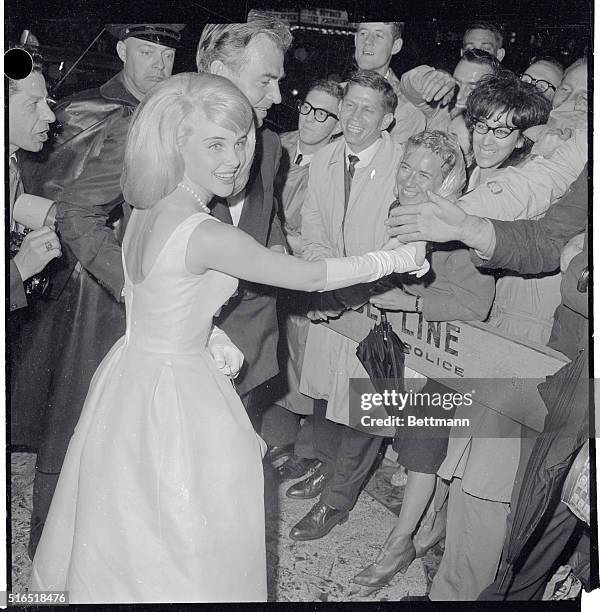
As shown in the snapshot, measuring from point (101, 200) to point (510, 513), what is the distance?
1.44m

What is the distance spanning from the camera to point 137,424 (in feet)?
6.15

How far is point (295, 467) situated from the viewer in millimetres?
2316

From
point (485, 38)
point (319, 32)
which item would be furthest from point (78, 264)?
point (485, 38)

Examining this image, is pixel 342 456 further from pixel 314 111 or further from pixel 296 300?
pixel 314 111

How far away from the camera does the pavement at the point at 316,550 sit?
223cm

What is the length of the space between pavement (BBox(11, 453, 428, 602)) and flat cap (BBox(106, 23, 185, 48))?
1.24 meters

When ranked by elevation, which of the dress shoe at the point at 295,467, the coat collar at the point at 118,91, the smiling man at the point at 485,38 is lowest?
the dress shoe at the point at 295,467

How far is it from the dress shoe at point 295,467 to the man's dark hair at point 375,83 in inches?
42.2

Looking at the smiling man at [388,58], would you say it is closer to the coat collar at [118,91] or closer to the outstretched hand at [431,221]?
the outstretched hand at [431,221]

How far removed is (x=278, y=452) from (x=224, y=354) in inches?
19.8

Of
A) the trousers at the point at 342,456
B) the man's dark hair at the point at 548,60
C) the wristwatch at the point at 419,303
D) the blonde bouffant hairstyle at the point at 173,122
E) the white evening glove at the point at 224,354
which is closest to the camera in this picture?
the blonde bouffant hairstyle at the point at 173,122

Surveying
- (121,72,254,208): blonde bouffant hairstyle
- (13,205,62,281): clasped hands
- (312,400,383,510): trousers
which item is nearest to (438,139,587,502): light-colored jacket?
(312,400,383,510): trousers

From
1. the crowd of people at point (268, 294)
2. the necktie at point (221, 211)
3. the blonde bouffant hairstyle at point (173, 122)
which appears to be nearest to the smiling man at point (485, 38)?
the crowd of people at point (268, 294)

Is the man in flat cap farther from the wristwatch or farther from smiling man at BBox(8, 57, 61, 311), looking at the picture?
the wristwatch
